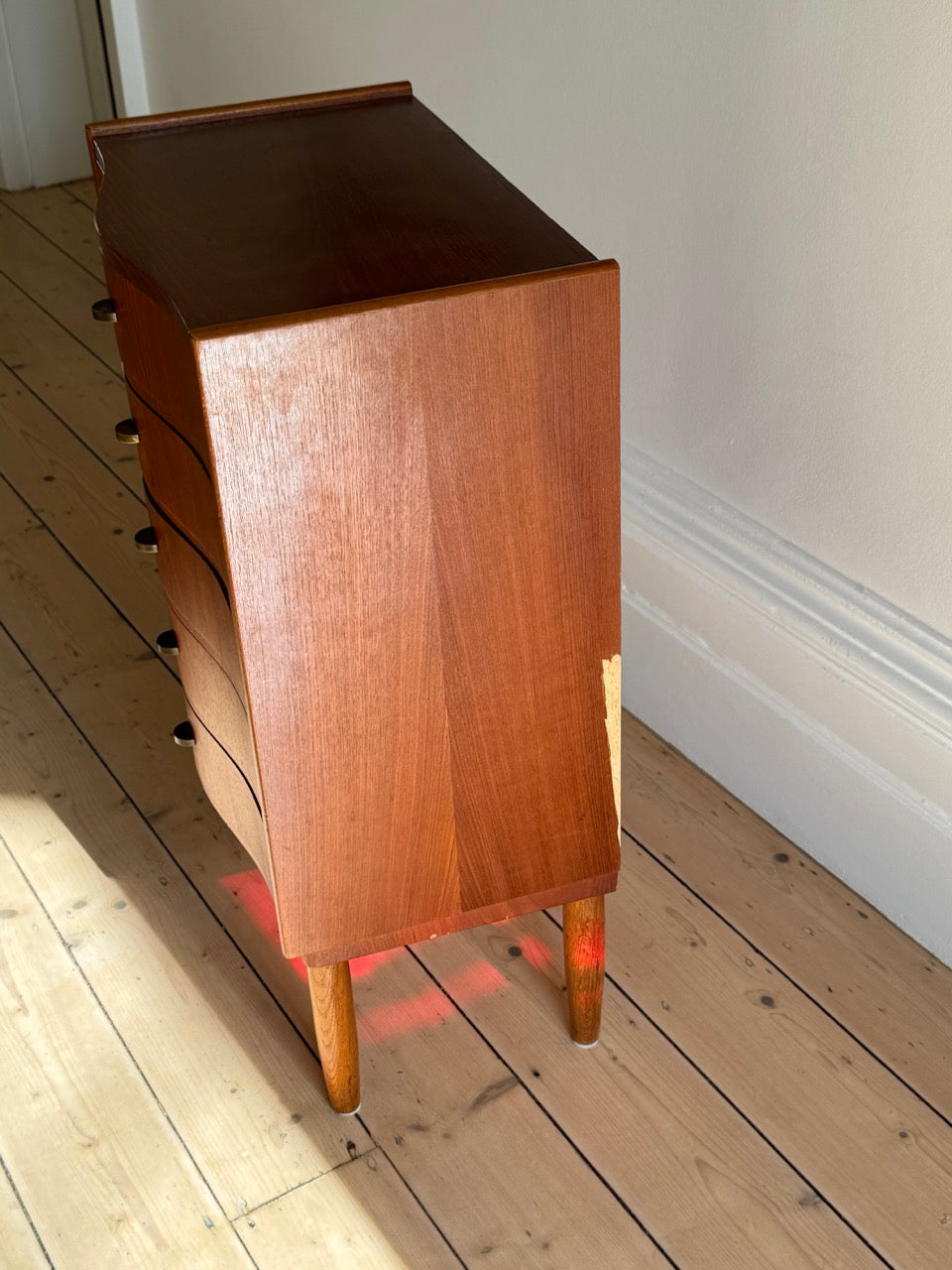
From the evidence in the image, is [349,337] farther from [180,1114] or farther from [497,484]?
[180,1114]

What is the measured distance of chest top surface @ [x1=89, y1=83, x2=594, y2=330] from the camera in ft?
3.92

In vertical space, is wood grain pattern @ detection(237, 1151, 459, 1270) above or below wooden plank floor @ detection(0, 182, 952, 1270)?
below

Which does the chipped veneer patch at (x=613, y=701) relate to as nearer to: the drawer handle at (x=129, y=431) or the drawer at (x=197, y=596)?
the drawer at (x=197, y=596)

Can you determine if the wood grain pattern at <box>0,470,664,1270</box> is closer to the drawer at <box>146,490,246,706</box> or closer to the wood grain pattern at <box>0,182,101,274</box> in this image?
the drawer at <box>146,490,246,706</box>

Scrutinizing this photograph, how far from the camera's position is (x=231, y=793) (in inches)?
61.1

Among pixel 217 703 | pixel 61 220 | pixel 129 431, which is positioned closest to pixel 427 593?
pixel 217 703

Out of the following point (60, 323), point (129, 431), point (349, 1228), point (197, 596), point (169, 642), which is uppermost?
point (129, 431)

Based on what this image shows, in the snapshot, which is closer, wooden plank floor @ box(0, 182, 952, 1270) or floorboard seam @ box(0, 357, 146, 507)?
wooden plank floor @ box(0, 182, 952, 1270)

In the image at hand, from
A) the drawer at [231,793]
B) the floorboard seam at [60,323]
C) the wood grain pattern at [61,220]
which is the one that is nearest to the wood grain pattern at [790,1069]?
the drawer at [231,793]

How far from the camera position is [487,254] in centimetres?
122

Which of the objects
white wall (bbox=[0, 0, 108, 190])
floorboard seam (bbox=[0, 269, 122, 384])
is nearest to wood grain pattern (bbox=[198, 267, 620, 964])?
floorboard seam (bbox=[0, 269, 122, 384])

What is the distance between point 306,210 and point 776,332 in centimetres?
60

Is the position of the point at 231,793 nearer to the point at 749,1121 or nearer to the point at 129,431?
the point at 129,431

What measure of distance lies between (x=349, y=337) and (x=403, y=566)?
203 mm
